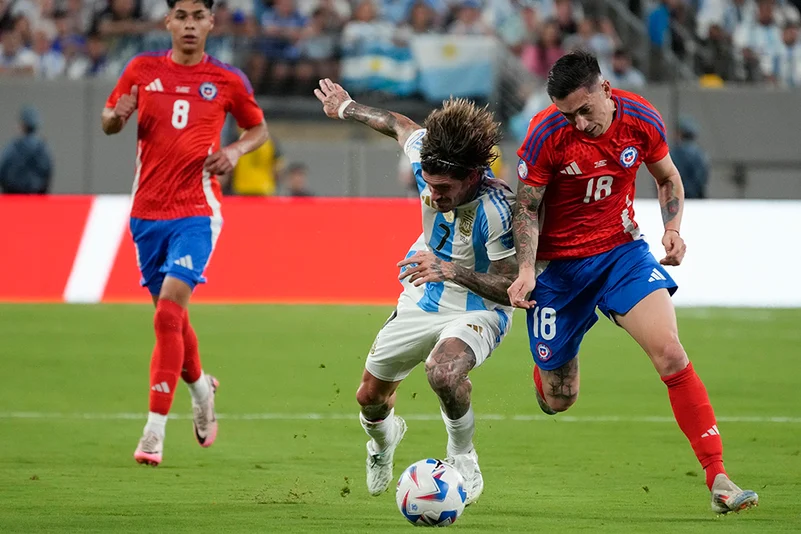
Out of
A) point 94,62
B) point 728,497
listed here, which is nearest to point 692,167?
point 94,62

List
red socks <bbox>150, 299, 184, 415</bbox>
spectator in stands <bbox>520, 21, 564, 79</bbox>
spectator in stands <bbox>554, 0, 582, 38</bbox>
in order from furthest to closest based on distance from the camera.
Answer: spectator in stands <bbox>554, 0, 582, 38</bbox>
spectator in stands <bbox>520, 21, 564, 79</bbox>
red socks <bbox>150, 299, 184, 415</bbox>

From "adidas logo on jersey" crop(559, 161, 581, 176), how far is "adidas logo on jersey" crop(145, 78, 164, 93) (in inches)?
113

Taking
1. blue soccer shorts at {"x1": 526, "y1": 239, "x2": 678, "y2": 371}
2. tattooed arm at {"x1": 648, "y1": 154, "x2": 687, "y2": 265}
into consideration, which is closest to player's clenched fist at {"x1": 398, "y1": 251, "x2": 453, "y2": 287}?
blue soccer shorts at {"x1": 526, "y1": 239, "x2": 678, "y2": 371}

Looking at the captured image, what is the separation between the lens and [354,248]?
15305mm

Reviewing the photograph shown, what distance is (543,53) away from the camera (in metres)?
21.3

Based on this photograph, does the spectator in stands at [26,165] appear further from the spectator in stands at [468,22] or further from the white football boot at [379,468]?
the white football boot at [379,468]

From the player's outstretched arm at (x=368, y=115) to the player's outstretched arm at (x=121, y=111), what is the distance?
130cm

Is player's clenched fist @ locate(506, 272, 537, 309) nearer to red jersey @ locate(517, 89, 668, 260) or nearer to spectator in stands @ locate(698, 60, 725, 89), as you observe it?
red jersey @ locate(517, 89, 668, 260)

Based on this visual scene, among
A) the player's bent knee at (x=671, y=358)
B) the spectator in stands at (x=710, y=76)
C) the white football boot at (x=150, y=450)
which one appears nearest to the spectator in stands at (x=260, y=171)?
the spectator in stands at (x=710, y=76)

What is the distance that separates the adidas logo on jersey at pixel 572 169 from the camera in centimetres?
663

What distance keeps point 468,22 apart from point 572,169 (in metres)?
15.2

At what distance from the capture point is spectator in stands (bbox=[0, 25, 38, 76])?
21141 mm

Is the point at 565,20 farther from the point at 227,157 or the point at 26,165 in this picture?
the point at 227,157

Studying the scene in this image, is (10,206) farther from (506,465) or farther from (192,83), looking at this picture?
(506,465)
